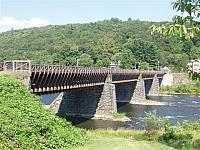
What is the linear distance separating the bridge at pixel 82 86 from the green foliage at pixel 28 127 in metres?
9.64

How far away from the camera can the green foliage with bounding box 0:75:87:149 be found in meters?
21.2

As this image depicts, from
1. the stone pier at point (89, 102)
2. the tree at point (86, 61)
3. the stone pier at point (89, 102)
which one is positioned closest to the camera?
the stone pier at point (89, 102)

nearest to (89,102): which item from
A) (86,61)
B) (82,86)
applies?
(82,86)

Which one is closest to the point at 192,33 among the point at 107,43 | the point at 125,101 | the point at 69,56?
the point at 125,101

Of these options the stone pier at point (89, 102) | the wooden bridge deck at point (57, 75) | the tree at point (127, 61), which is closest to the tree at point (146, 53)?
the tree at point (127, 61)

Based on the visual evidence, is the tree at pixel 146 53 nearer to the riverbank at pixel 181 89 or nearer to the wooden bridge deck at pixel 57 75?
the riverbank at pixel 181 89

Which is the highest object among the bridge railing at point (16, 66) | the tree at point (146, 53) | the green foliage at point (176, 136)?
the tree at point (146, 53)

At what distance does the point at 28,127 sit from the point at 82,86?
113ft

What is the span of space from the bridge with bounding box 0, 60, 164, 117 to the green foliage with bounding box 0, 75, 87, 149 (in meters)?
9.64

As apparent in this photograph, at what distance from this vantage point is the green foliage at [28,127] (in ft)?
69.6

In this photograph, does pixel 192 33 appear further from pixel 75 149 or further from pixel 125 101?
pixel 125 101

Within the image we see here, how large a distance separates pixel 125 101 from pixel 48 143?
7356cm

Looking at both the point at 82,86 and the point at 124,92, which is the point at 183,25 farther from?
the point at 124,92

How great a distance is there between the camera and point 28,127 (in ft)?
74.0
